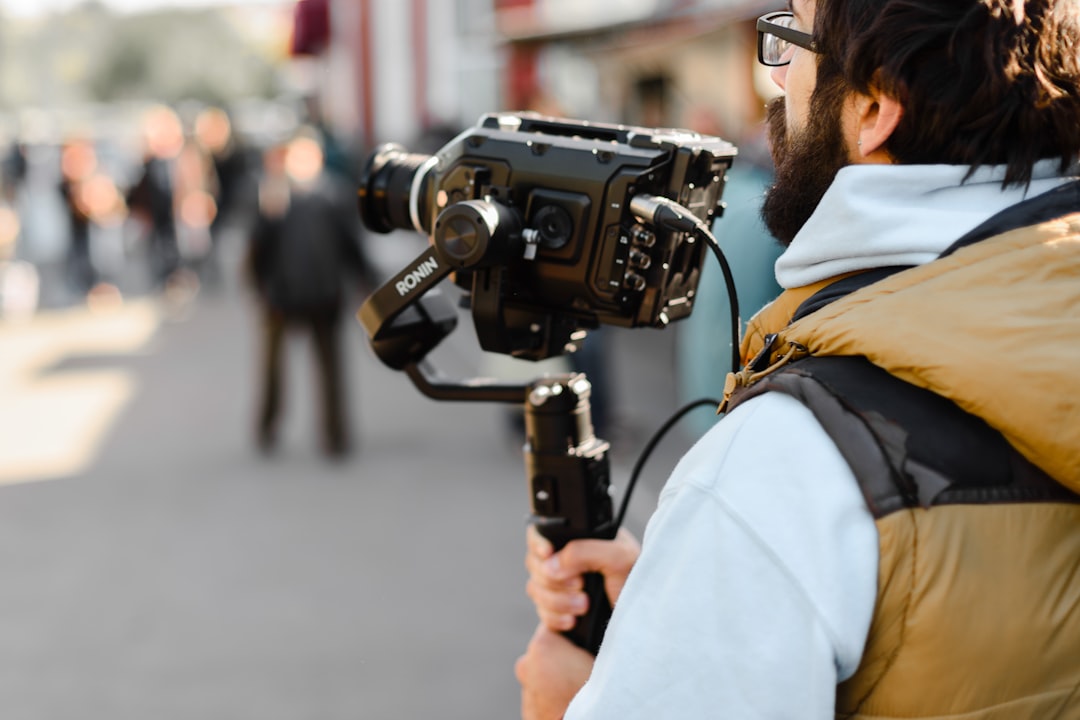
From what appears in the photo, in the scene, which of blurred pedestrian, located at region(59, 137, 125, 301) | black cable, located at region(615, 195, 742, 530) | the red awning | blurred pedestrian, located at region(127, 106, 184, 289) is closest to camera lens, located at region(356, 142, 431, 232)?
black cable, located at region(615, 195, 742, 530)

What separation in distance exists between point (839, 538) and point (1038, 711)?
298 mm

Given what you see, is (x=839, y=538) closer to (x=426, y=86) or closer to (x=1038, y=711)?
(x=1038, y=711)

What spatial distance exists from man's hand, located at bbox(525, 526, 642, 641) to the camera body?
0.31 meters

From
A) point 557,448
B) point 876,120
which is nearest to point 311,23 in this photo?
point 557,448

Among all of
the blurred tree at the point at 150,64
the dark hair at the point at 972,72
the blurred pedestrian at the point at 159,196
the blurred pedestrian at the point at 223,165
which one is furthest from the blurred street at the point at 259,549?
the blurred tree at the point at 150,64

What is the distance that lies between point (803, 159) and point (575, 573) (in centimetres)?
72

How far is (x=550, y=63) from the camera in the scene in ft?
52.0

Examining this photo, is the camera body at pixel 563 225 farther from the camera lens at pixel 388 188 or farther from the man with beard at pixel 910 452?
the man with beard at pixel 910 452

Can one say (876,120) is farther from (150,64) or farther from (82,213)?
(150,64)

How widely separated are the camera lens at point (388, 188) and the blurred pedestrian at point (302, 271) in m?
5.19

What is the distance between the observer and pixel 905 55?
1.23 m

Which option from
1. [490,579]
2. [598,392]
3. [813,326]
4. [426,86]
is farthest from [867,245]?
[426,86]

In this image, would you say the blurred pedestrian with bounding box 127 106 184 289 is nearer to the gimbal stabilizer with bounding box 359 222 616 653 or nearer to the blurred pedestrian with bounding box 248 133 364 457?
the blurred pedestrian with bounding box 248 133 364 457

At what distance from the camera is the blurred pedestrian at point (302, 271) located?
710 cm
